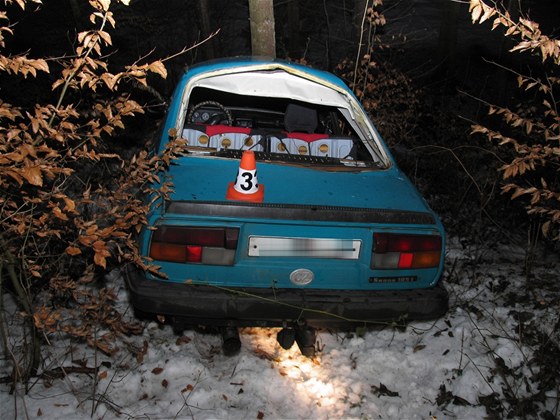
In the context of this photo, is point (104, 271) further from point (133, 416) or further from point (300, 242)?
point (300, 242)

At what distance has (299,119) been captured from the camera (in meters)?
4.09

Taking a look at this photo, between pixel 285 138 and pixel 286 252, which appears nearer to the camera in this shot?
pixel 286 252

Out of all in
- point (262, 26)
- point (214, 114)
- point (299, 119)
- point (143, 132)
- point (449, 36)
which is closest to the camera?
point (299, 119)

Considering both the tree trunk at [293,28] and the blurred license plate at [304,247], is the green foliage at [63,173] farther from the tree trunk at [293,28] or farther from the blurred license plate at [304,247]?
the tree trunk at [293,28]

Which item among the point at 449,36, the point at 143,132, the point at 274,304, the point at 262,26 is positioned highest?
the point at 262,26

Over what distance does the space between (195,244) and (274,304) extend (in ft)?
1.90

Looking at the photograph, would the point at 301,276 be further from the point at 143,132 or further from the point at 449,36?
the point at 449,36

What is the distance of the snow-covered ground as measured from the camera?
261 centimetres

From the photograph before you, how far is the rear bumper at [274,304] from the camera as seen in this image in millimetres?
2488

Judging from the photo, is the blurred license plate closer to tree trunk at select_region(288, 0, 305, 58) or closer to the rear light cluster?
the rear light cluster

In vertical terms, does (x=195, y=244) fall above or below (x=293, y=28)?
below

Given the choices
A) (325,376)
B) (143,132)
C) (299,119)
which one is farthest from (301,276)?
(143,132)

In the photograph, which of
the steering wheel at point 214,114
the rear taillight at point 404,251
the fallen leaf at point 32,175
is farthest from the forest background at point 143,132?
the rear taillight at point 404,251

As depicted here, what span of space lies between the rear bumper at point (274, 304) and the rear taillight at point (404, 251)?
7.5 inches
